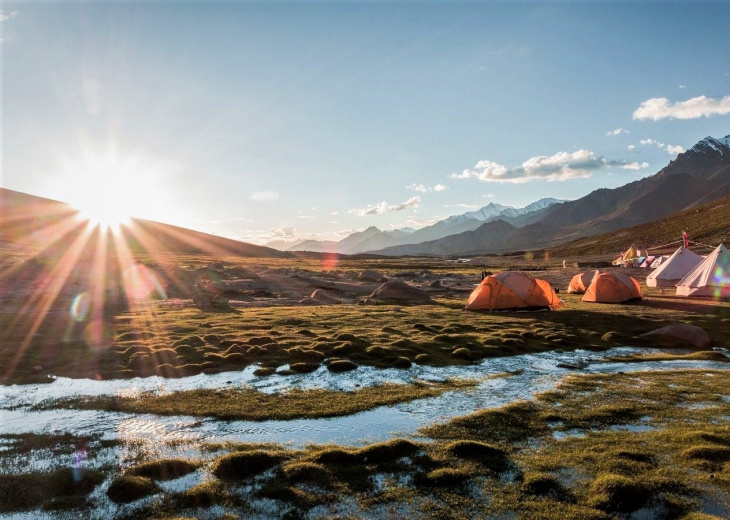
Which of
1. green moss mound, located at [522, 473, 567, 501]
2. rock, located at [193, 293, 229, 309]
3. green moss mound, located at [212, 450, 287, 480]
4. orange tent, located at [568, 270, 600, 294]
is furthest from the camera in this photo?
orange tent, located at [568, 270, 600, 294]

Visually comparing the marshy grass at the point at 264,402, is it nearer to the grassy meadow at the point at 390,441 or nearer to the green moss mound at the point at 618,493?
the grassy meadow at the point at 390,441

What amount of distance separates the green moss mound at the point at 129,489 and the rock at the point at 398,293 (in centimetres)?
4216

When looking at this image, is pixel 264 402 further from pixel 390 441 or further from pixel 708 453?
pixel 708 453

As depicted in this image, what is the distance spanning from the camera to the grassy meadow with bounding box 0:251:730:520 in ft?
31.4

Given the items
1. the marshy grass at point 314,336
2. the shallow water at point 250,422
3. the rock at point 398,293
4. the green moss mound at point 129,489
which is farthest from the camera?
the rock at point 398,293

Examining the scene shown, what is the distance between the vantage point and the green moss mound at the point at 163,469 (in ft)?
35.6

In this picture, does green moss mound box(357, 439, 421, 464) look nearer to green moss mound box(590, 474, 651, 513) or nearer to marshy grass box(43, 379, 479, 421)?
marshy grass box(43, 379, 479, 421)

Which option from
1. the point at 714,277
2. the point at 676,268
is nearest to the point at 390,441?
the point at 714,277

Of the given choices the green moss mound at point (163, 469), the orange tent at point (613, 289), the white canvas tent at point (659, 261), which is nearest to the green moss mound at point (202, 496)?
the green moss mound at point (163, 469)

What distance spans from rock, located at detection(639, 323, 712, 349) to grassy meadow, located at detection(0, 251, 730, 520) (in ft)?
2.44

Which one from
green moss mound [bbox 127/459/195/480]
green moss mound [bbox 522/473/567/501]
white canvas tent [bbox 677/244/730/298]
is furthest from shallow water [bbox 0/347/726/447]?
white canvas tent [bbox 677/244/730/298]

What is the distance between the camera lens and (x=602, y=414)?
1419cm

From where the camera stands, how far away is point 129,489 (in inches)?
397

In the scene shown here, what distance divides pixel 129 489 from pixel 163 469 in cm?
99
